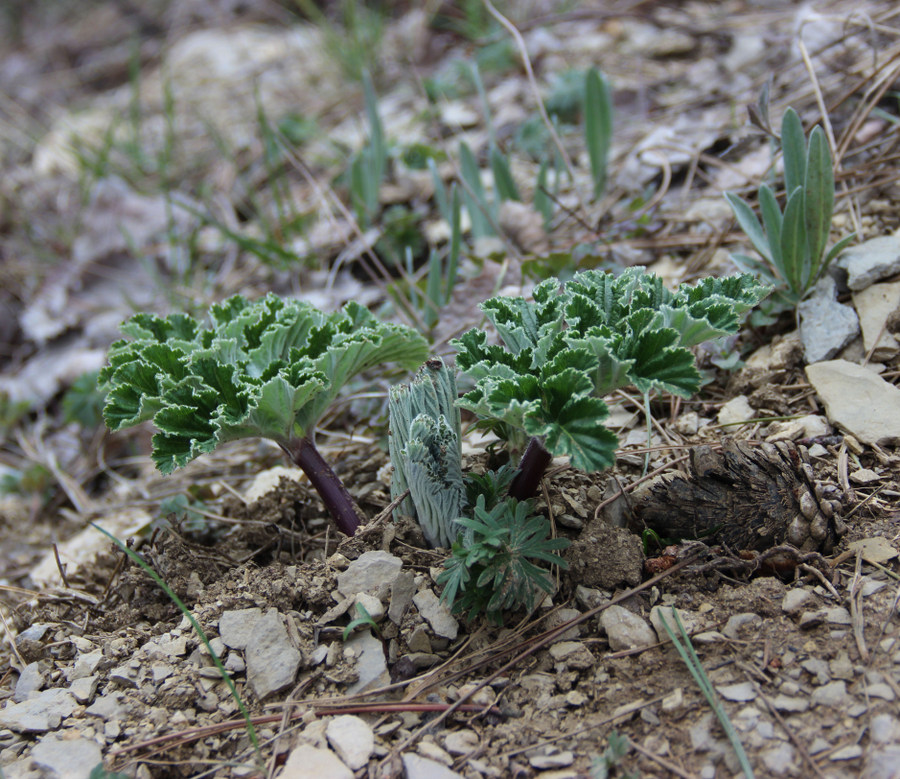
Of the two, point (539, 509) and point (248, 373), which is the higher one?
point (248, 373)

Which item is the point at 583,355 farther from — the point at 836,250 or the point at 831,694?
the point at 836,250

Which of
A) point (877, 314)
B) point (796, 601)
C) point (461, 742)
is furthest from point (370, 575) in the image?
point (877, 314)

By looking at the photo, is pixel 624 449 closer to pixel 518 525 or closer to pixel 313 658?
pixel 518 525

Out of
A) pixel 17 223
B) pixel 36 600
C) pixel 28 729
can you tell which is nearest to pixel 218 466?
pixel 36 600

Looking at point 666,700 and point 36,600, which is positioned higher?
point 36,600

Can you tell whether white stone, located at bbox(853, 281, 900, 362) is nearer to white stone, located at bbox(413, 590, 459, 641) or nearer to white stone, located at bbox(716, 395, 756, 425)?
white stone, located at bbox(716, 395, 756, 425)

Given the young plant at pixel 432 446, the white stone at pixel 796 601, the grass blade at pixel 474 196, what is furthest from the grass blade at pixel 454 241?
the white stone at pixel 796 601
